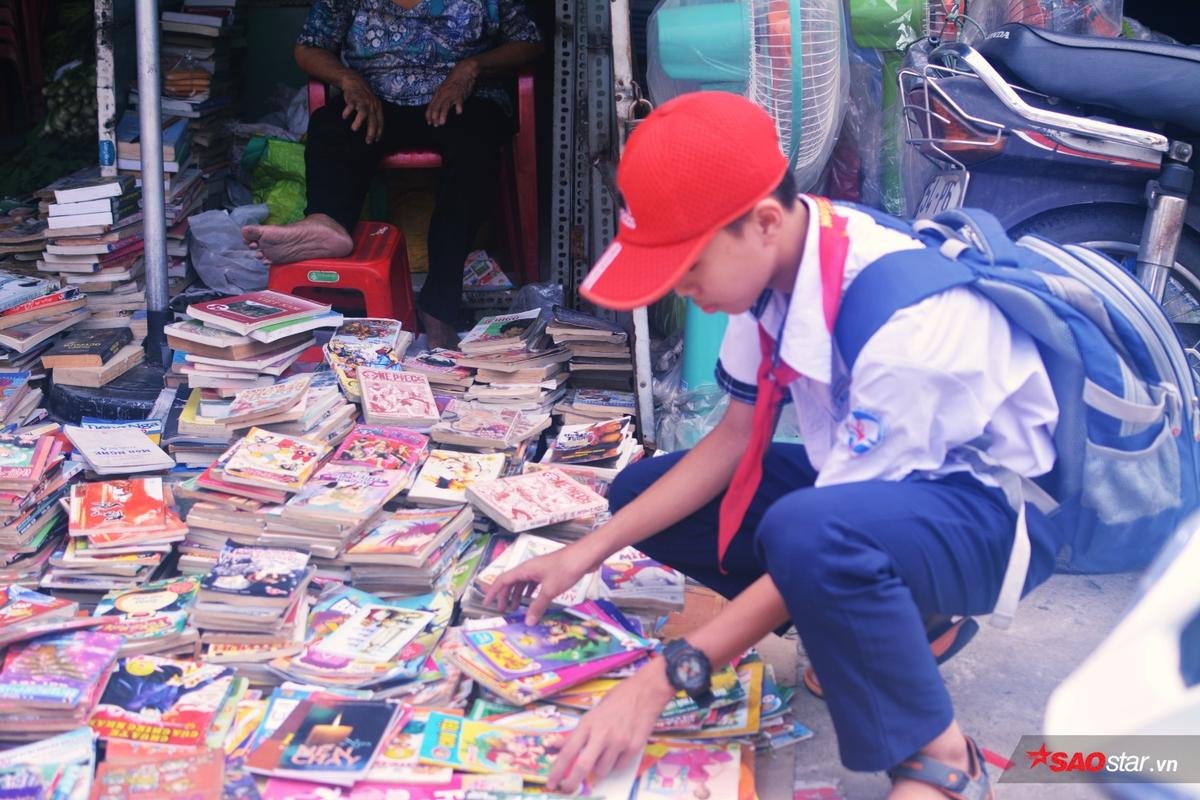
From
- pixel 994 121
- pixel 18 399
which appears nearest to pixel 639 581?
pixel 994 121

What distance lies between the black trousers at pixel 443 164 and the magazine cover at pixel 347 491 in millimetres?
1203

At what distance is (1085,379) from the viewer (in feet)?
6.04

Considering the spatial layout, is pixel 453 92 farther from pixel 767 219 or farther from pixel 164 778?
pixel 164 778

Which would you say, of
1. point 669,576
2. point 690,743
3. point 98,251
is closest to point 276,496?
point 669,576

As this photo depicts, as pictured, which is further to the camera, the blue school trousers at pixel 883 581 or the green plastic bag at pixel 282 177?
the green plastic bag at pixel 282 177

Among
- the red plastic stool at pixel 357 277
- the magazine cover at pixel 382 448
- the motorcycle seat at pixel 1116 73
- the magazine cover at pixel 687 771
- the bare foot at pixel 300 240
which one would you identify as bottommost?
the magazine cover at pixel 687 771

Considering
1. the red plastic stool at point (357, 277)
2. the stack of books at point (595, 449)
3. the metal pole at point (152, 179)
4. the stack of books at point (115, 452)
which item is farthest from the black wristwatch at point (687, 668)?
the metal pole at point (152, 179)

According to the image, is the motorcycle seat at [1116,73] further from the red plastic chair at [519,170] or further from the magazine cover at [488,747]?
the magazine cover at [488,747]

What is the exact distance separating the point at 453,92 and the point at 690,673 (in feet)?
9.75

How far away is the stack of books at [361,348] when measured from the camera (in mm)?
3469

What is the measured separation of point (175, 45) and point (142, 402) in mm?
2058

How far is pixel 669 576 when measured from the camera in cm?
262

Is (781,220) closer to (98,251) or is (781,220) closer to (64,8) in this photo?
(98,251)

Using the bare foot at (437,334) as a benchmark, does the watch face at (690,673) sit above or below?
above
